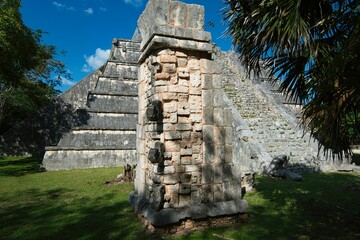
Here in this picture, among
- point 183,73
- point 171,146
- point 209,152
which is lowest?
point 209,152

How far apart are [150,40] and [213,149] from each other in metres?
2.36

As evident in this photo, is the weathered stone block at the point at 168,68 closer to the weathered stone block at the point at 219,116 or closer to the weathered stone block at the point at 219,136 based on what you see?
the weathered stone block at the point at 219,116

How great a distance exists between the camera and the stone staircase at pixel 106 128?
11.2 m

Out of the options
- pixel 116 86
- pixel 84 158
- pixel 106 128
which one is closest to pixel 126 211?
pixel 84 158

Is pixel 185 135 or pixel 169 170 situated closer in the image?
pixel 169 170

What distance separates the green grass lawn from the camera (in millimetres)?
4199

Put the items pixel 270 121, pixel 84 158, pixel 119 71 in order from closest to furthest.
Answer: pixel 84 158, pixel 270 121, pixel 119 71

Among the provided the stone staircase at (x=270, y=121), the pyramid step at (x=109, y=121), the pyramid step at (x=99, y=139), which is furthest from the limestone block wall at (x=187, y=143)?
the pyramid step at (x=109, y=121)

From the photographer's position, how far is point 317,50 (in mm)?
4266

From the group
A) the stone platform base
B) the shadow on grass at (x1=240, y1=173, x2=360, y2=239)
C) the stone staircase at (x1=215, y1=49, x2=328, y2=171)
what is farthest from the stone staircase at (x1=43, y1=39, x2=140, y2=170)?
the stone platform base

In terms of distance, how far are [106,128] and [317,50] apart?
10.6 metres

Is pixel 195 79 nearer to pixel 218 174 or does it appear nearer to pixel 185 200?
pixel 218 174

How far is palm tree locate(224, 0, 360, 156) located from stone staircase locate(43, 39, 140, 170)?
849 centimetres

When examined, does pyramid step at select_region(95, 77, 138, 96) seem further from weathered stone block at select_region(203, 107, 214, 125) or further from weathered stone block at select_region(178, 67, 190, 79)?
weathered stone block at select_region(203, 107, 214, 125)
